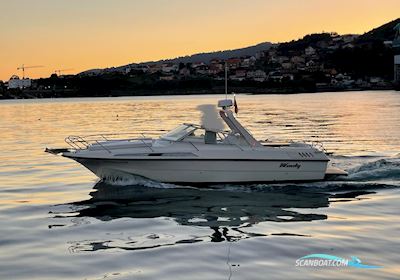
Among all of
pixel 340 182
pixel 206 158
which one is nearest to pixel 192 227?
pixel 206 158

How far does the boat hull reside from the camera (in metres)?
14.5

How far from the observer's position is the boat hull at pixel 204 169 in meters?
14.5

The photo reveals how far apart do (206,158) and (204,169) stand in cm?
31

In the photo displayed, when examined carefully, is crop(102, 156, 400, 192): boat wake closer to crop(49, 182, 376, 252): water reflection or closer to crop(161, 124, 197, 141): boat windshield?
crop(49, 182, 376, 252): water reflection

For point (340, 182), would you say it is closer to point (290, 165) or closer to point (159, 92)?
point (290, 165)

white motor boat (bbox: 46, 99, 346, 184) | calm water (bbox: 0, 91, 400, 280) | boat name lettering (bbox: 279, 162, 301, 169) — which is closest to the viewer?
calm water (bbox: 0, 91, 400, 280)

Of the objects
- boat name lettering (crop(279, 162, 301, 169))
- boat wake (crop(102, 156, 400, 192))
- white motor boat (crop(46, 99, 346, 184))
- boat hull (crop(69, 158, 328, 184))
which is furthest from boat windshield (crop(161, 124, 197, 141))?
boat name lettering (crop(279, 162, 301, 169))

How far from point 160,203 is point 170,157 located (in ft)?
4.42

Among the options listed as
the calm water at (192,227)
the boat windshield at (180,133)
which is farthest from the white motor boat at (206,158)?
the calm water at (192,227)

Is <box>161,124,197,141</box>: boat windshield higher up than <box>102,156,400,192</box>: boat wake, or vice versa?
<box>161,124,197,141</box>: boat windshield

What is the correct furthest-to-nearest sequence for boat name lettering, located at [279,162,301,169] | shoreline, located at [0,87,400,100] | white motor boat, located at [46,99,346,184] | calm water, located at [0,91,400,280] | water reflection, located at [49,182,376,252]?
shoreline, located at [0,87,400,100]
boat name lettering, located at [279,162,301,169]
white motor boat, located at [46,99,346,184]
water reflection, located at [49,182,376,252]
calm water, located at [0,91,400,280]

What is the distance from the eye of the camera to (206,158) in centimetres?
1445

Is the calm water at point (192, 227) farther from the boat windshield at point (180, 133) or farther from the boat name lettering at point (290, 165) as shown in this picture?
the boat windshield at point (180, 133)

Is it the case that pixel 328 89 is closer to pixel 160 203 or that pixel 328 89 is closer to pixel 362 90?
pixel 362 90
